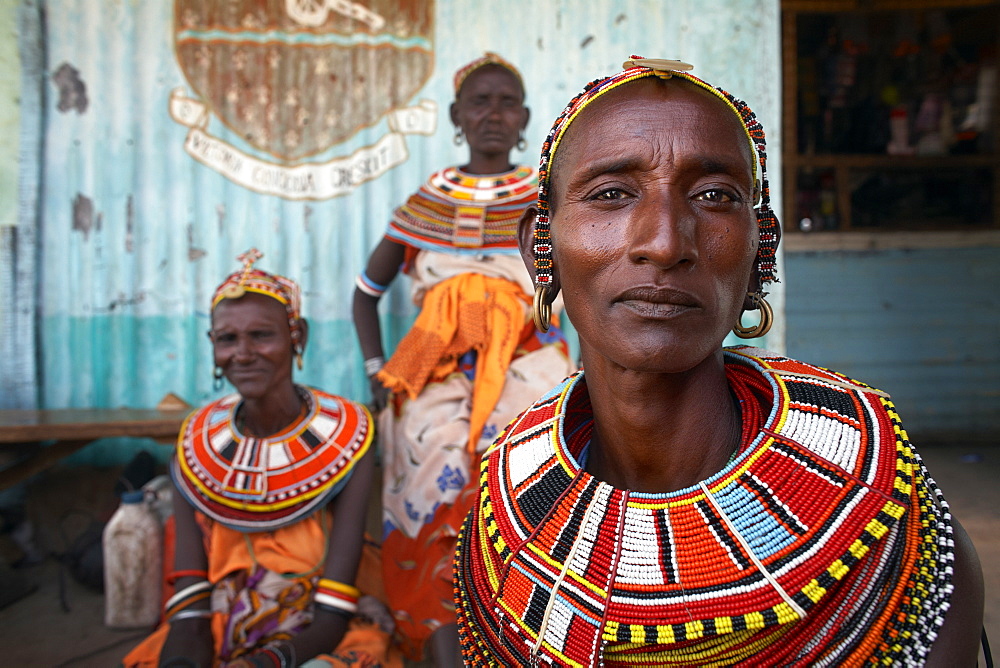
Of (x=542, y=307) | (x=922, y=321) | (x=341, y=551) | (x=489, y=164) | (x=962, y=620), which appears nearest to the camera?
(x=962, y=620)

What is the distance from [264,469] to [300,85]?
113 inches

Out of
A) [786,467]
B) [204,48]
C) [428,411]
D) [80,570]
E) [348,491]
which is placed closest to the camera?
[786,467]

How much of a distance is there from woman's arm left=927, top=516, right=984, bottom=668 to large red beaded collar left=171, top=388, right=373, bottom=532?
2220 millimetres

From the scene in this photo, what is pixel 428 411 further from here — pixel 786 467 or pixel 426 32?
pixel 426 32

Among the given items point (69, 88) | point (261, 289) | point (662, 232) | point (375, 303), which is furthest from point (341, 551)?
point (69, 88)

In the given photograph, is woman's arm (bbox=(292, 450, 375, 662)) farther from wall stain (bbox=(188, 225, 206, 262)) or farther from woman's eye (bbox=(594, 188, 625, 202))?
wall stain (bbox=(188, 225, 206, 262))

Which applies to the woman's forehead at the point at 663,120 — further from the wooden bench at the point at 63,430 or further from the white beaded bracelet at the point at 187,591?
the wooden bench at the point at 63,430

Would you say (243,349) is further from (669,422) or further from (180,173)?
(180,173)

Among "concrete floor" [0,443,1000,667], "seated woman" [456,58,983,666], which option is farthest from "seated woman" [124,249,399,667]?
"seated woman" [456,58,983,666]

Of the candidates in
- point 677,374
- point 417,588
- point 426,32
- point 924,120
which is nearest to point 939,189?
point 924,120

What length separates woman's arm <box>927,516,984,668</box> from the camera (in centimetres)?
99

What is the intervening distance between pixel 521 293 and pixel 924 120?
4746 mm

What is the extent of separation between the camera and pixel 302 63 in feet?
15.0

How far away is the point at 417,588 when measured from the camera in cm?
300
